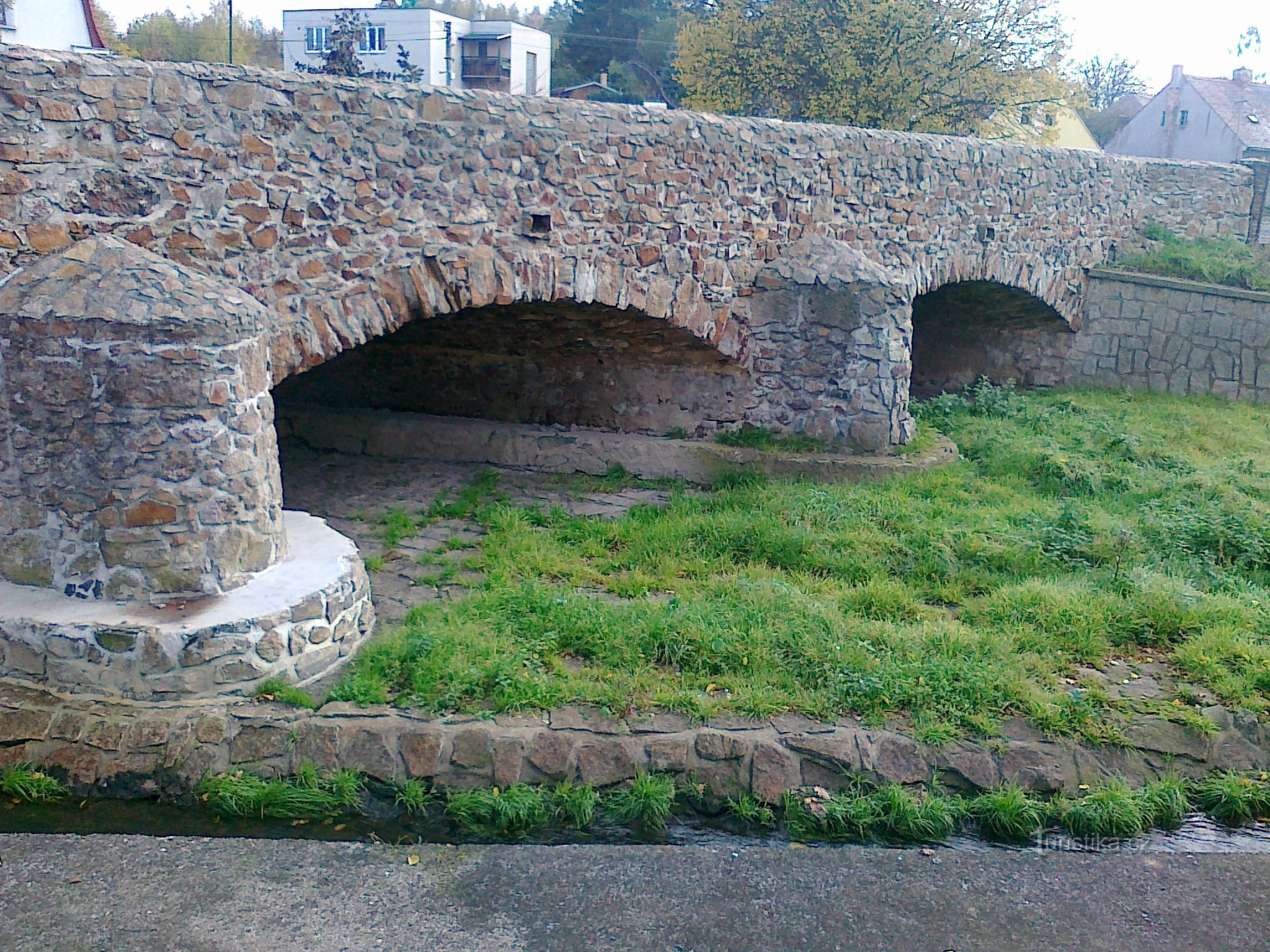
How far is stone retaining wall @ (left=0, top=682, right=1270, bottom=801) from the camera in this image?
4672 mm

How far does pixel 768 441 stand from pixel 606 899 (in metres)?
5.31

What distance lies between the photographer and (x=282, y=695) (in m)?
4.90

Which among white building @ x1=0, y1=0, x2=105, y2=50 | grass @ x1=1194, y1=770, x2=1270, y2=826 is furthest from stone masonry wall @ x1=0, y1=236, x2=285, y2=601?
white building @ x1=0, y1=0, x2=105, y2=50

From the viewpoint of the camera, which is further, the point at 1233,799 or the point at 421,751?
the point at 1233,799

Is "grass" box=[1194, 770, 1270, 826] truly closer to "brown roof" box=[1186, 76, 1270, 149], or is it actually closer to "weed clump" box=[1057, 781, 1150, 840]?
"weed clump" box=[1057, 781, 1150, 840]

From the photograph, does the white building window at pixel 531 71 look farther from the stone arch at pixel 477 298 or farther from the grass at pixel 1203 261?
the stone arch at pixel 477 298

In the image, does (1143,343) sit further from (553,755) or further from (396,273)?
(553,755)

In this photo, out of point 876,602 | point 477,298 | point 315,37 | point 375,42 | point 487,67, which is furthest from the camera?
point 315,37

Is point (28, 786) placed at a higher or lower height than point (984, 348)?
lower

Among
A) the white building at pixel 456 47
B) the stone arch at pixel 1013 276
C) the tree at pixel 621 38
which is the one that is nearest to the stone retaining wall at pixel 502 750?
the stone arch at pixel 1013 276

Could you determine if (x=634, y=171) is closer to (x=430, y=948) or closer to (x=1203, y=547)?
(x=1203, y=547)

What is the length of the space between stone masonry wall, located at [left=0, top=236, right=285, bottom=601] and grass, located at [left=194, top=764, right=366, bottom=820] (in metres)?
0.89

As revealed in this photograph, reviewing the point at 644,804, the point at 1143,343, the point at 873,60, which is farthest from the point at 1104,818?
the point at 873,60

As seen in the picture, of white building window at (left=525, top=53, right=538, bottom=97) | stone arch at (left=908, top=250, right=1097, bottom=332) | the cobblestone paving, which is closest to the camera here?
the cobblestone paving
